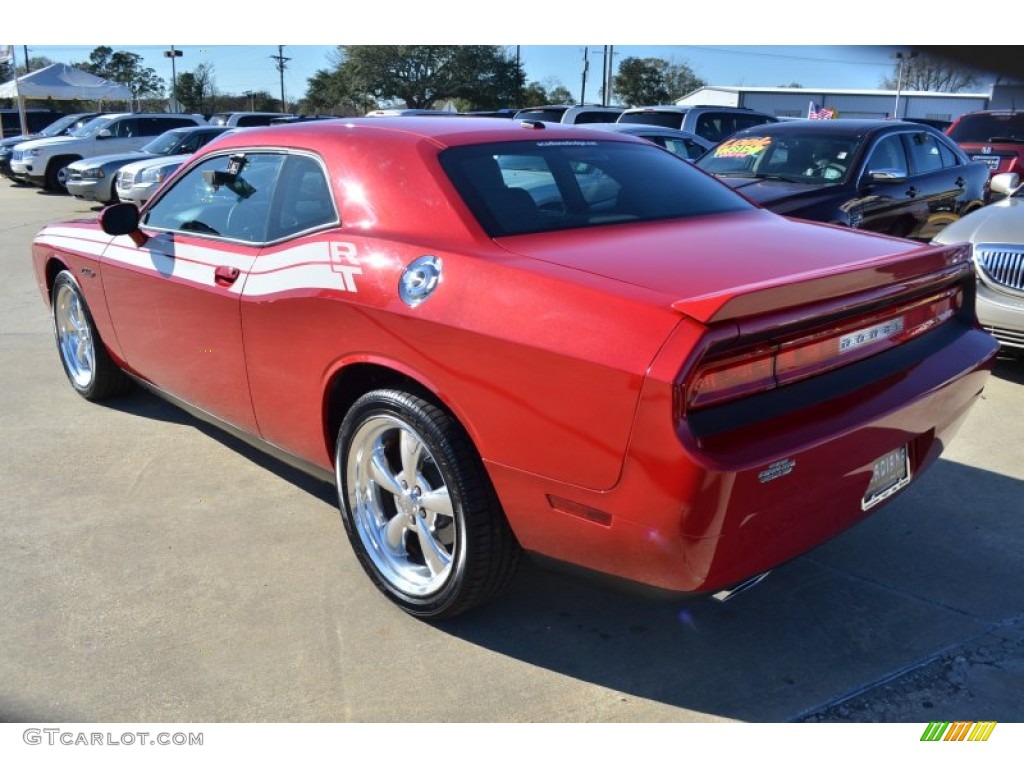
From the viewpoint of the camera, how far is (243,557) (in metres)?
3.43

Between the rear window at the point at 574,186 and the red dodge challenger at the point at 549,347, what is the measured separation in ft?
0.04

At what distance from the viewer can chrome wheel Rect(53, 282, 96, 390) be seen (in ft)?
16.3

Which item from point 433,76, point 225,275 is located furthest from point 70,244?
point 433,76

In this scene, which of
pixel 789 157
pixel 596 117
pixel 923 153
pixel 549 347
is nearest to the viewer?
pixel 549 347

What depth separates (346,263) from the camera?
298 cm

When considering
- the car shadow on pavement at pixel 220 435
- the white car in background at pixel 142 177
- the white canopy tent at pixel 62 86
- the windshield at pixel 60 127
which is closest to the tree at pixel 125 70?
the white canopy tent at pixel 62 86

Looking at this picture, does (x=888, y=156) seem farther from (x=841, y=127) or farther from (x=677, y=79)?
(x=677, y=79)

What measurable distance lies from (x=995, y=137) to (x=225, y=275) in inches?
540

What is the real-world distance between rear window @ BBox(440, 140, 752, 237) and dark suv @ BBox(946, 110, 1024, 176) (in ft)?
36.3

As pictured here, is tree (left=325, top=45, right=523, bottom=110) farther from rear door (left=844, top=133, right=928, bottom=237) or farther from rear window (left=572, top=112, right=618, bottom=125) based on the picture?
rear door (left=844, top=133, right=928, bottom=237)

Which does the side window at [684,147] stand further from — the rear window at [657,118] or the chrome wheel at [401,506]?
the chrome wheel at [401,506]

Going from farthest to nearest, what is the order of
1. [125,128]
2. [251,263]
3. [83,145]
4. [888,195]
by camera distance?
1. [125,128]
2. [83,145]
3. [888,195]
4. [251,263]

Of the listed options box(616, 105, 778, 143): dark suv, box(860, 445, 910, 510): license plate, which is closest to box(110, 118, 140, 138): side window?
box(616, 105, 778, 143): dark suv

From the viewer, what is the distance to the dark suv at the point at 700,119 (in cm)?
1459
